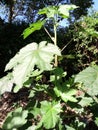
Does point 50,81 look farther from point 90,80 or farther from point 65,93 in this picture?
point 90,80

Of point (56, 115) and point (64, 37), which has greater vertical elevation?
point (56, 115)

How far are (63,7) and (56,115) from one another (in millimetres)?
938

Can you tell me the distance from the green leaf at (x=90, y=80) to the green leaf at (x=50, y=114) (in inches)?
16.4

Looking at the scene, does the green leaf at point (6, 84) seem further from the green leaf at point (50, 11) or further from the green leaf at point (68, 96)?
the green leaf at point (50, 11)

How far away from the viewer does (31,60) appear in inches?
105

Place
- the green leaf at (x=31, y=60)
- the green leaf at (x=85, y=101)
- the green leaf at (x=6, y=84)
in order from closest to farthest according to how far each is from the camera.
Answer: the green leaf at (x=31, y=60) < the green leaf at (x=6, y=84) < the green leaf at (x=85, y=101)

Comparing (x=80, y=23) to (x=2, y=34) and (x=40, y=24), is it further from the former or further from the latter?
(x=40, y=24)

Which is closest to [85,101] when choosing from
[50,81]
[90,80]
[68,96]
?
[68,96]

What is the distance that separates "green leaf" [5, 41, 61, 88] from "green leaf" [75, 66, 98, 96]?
0.29 metres

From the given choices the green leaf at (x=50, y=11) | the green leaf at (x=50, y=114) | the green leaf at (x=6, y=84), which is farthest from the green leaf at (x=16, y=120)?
the green leaf at (x=50, y=11)

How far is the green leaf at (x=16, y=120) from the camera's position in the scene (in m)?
3.21

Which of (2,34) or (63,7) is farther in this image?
(2,34)

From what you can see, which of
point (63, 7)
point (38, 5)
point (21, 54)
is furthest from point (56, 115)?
point (38, 5)

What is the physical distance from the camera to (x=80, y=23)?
8.59 meters
